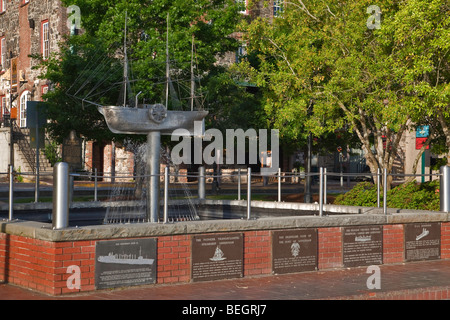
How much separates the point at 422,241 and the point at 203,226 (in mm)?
5236

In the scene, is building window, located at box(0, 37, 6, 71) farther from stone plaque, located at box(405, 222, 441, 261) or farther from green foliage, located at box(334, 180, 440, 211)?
stone plaque, located at box(405, 222, 441, 261)

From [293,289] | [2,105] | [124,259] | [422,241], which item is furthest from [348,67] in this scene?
[2,105]

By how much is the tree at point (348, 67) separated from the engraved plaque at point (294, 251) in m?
7.23

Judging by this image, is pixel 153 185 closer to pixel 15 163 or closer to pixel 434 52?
pixel 434 52

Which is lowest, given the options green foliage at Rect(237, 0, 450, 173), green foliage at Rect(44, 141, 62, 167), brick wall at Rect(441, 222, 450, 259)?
brick wall at Rect(441, 222, 450, 259)

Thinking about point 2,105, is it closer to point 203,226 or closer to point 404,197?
point 404,197

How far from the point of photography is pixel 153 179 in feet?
44.9

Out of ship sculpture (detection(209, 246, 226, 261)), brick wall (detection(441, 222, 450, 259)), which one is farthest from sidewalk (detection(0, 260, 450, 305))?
brick wall (detection(441, 222, 450, 259))

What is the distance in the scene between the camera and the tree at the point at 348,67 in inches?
777

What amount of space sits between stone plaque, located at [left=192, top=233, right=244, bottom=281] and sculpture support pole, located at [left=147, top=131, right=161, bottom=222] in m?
2.25

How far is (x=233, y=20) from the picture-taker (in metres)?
28.8

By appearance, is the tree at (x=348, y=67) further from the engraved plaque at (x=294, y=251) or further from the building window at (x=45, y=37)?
the building window at (x=45, y=37)

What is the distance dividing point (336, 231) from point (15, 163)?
35655mm

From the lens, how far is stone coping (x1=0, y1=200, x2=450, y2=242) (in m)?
10.6
